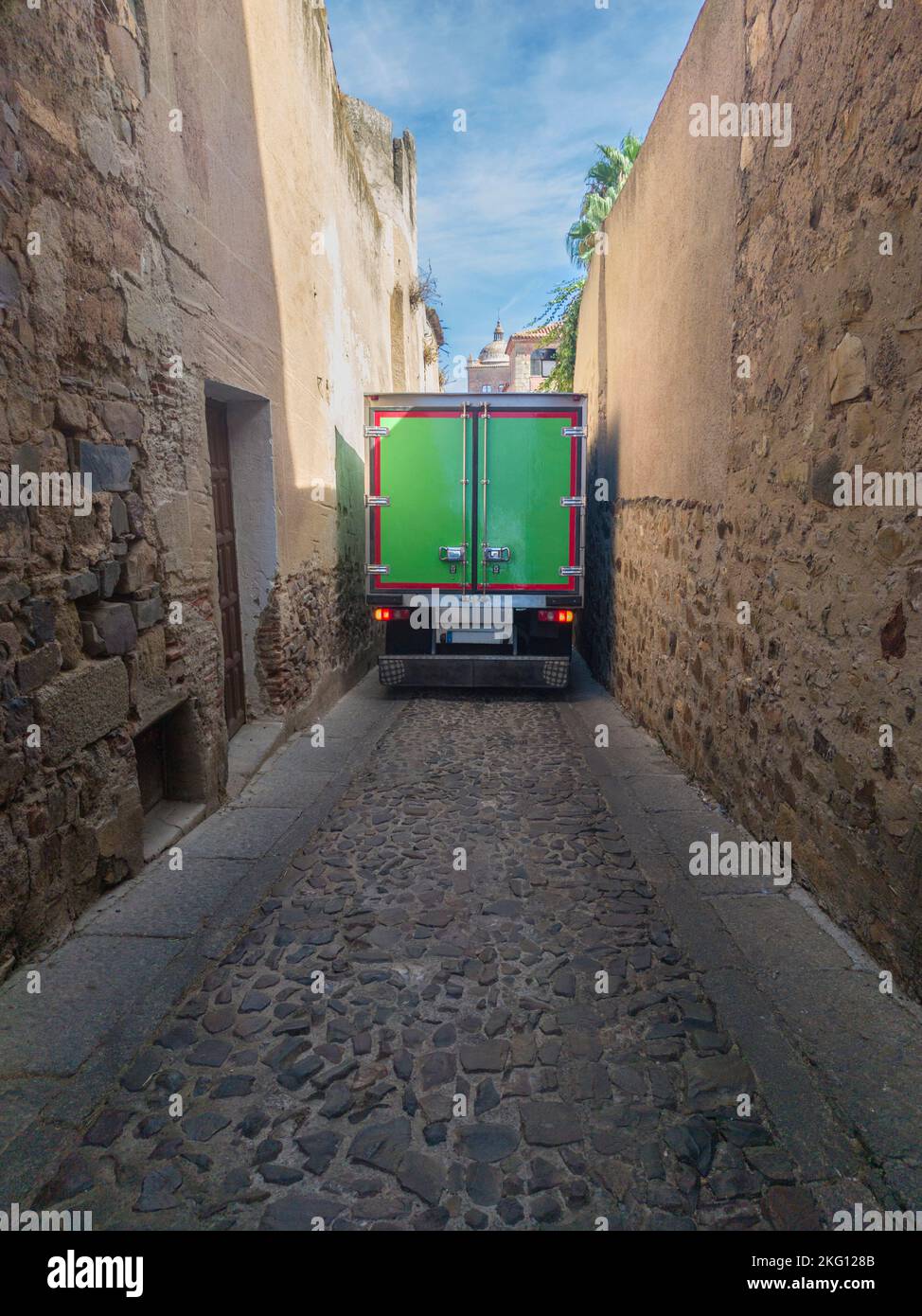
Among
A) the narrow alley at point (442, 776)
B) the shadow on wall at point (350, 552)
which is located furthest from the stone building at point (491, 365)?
the narrow alley at point (442, 776)

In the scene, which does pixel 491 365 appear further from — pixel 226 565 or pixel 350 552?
pixel 226 565

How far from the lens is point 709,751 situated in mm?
4367

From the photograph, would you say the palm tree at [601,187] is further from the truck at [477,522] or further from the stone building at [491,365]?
the stone building at [491,365]

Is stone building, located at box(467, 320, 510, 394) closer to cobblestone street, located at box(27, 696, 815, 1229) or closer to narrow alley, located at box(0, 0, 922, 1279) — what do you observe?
narrow alley, located at box(0, 0, 922, 1279)

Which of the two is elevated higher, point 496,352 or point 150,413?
point 496,352

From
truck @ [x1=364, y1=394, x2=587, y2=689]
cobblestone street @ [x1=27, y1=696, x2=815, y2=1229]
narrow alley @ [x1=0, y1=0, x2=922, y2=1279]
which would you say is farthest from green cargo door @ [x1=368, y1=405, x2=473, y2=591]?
cobblestone street @ [x1=27, y1=696, x2=815, y2=1229]

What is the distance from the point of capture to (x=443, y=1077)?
217 centimetres

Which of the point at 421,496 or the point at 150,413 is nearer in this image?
the point at 150,413

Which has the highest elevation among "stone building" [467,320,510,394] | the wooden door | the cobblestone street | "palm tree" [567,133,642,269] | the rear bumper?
"stone building" [467,320,510,394]

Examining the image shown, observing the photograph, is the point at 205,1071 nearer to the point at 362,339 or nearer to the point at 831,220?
the point at 831,220

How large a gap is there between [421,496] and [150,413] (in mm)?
3726

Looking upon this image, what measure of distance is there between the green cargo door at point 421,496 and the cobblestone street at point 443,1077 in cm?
396

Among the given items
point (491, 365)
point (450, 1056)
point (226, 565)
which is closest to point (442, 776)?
point (226, 565)

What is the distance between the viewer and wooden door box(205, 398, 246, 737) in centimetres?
505
